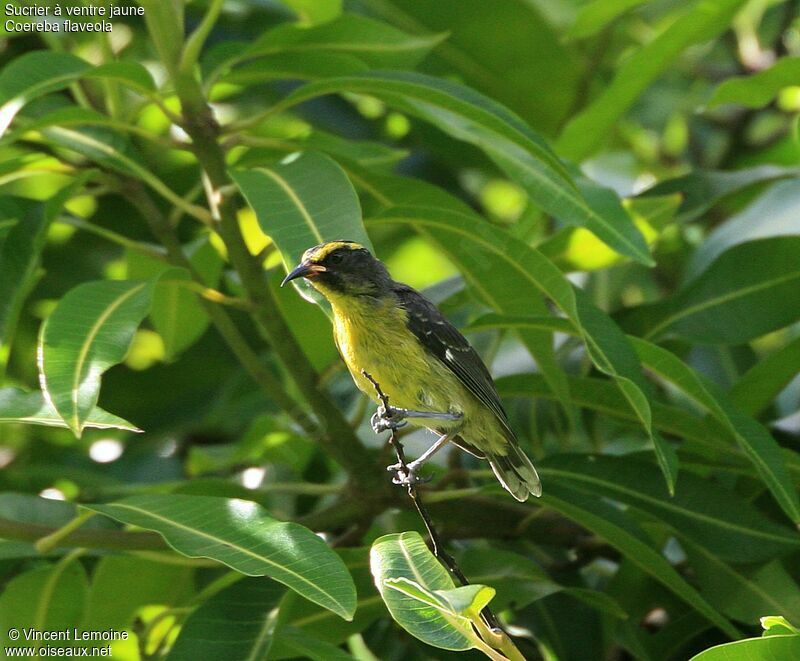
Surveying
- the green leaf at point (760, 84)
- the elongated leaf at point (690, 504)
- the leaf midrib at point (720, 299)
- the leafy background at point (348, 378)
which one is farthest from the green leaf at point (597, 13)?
the elongated leaf at point (690, 504)

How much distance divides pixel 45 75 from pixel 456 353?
4.33ft

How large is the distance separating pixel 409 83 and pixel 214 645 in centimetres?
154

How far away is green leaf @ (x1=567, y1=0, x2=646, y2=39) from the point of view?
12.7 feet

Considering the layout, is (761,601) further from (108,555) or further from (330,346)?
(108,555)

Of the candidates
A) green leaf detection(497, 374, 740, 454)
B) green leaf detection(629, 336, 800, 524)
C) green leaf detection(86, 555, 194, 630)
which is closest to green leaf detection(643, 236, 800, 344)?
green leaf detection(497, 374, 740, 454)

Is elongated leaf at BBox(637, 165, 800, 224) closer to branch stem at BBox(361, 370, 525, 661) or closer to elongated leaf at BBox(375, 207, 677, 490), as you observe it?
elongated leaf at BBox(375, 207, 677, 490)

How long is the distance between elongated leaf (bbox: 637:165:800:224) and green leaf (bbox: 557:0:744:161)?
290mm

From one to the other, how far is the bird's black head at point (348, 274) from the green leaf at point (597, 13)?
1337mm

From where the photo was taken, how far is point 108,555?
3.01m

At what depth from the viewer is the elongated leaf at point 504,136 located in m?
2.79

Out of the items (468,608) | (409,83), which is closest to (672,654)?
(468,608)

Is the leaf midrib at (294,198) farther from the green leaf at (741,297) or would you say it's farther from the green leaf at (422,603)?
the green leaf at (741,297)

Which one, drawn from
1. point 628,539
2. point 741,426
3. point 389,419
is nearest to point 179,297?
point 389,419

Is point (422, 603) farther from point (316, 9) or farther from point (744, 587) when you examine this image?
point (316, 9)
